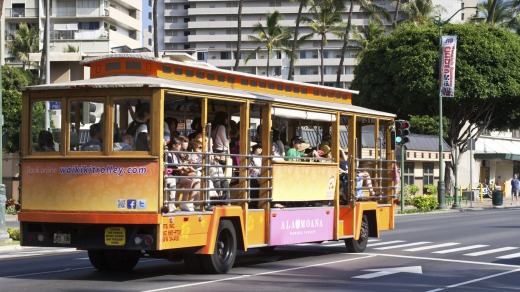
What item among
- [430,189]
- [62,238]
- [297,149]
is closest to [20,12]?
[430,189]

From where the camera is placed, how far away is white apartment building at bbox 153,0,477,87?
451ft

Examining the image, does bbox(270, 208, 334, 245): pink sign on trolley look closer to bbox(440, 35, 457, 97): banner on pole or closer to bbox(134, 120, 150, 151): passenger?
bbox(134, 120, 150, 151): passenger

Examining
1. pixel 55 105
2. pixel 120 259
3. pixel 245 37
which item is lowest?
pixel 120 259

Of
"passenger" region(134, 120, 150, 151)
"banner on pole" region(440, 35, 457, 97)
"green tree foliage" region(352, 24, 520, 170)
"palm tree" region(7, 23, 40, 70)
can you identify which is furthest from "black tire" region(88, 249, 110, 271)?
"palm tree" region(7, 23, 40, 70)

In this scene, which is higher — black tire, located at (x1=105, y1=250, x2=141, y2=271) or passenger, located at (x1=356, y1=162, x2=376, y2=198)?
passenger, located at (x1=356, y1=162, x2=376, y2=198)

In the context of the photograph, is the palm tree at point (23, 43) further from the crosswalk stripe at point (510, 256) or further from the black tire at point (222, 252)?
the black tire at point (222, 252)

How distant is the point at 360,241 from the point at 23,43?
75836 millimetres

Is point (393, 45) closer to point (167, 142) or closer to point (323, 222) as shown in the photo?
point (323, 222)

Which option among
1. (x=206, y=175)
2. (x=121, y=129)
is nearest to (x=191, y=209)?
(x=206, y=175)

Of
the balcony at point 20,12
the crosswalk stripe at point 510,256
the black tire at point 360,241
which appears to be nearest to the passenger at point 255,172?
the black tire at point 360,241

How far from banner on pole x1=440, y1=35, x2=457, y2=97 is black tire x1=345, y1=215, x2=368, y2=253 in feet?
95.8

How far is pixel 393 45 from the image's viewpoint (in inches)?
2415

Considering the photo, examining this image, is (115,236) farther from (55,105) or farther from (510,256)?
(510,256)

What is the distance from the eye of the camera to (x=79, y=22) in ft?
306
